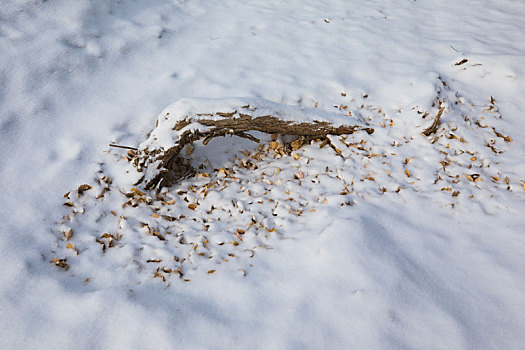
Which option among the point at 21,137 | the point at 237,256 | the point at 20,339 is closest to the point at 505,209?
the point at 237,256

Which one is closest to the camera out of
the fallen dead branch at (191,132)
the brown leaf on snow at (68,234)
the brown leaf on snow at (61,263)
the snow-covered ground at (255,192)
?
the snow-covered ground at (255,192)

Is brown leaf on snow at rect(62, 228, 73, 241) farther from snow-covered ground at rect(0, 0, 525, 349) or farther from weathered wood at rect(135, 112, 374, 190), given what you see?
weathered wood at rect(135, 112, 374, 190)

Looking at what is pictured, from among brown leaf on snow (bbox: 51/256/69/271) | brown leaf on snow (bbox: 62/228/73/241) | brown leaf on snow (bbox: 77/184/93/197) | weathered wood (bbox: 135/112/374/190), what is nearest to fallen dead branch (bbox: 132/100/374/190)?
weathered wood (bbox: 135/112/374/190)

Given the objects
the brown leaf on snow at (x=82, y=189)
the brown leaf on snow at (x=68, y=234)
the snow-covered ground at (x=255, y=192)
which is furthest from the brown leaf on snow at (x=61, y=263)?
the brown leaf on snow at (x=82, y=189)

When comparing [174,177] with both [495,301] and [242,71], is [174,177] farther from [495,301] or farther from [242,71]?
[495,301]

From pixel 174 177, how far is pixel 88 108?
4.22 ft

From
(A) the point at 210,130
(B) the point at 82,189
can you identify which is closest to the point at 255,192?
(A) the point at 210,130

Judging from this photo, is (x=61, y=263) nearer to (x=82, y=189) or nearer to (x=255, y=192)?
(x=82, y=189)

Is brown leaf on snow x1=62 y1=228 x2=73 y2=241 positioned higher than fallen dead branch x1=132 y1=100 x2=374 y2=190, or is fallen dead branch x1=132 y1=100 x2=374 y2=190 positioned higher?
fallen dead branch x1=132 y1=100 x2=374 y2=190

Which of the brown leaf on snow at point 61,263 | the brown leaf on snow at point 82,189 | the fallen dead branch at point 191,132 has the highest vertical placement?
the fallen dead branch at point 191,132

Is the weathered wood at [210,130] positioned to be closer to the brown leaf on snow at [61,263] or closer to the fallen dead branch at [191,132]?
the fallen dead branch at [191,132]

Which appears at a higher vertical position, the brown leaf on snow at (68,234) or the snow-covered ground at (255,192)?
the snow-covered ground at (255,192)

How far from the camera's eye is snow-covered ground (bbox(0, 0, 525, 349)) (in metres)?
1.93

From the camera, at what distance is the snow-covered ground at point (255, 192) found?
1932 millimetres
